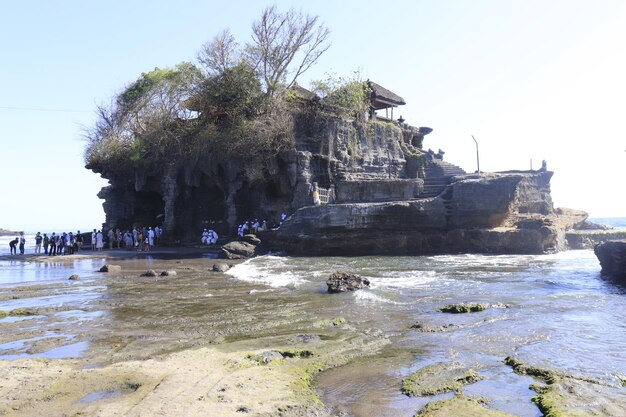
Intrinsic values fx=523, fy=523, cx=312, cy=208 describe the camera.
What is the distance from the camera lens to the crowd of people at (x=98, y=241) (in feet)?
96.2

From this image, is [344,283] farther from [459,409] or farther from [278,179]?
[278,179]

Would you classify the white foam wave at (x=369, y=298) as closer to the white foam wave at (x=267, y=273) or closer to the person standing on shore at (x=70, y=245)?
the white foam wave at (x=267, y=273)

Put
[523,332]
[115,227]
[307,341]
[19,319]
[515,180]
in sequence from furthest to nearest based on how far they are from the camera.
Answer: [115,227], [515,180], [19,319], [523,332], [307,341]

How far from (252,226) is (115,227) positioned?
467 inches

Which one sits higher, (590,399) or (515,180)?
(515,180)

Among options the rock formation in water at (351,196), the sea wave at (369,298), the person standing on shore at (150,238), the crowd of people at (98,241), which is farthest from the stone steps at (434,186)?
the sea wave at (369,298)

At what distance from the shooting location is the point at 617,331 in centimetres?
837

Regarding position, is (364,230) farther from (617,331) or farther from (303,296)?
(617,331)

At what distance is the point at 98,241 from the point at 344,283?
922 inches

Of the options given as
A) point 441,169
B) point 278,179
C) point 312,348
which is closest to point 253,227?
point 278,179

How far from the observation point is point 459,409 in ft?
16.4

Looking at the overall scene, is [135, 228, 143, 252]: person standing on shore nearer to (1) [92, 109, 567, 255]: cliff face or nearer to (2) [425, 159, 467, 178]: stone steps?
(1) [92, 109, 567, 255]: cliff face

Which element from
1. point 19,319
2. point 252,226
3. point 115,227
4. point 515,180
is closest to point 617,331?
point 19,319

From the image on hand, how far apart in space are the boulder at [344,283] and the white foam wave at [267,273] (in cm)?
162
